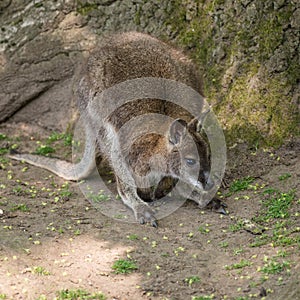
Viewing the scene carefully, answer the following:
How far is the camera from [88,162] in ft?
20.9

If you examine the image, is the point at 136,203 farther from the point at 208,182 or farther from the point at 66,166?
the point at 66,166


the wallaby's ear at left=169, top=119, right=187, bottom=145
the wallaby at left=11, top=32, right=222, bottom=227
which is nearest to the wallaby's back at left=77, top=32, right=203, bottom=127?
the wallaby at left=11, top=32, right=222, bottom=227

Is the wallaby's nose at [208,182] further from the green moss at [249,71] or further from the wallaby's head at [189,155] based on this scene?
the green moss at [249,71]

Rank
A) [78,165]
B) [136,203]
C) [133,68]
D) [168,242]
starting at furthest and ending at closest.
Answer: [78,165] < [133,68] < [136,203] < [168,242]

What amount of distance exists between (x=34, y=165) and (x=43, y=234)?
1.75 meters

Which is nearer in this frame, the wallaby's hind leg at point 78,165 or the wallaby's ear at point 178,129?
the wallaby's ear at point 178,129

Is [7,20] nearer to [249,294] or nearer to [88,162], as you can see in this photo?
[88,162]

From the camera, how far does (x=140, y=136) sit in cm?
579

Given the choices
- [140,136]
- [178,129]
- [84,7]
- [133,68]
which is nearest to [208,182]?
[178,129]

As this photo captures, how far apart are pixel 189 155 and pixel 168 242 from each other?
865 mm

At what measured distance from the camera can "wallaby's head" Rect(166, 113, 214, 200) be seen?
5418 mm

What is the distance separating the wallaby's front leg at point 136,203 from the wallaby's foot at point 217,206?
51 centimetres

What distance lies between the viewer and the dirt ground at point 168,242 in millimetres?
4188

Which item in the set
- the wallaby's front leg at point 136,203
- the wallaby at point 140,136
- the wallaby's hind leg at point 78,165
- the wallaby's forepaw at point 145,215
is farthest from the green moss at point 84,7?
the wallaby's forepaw at point 145,215
